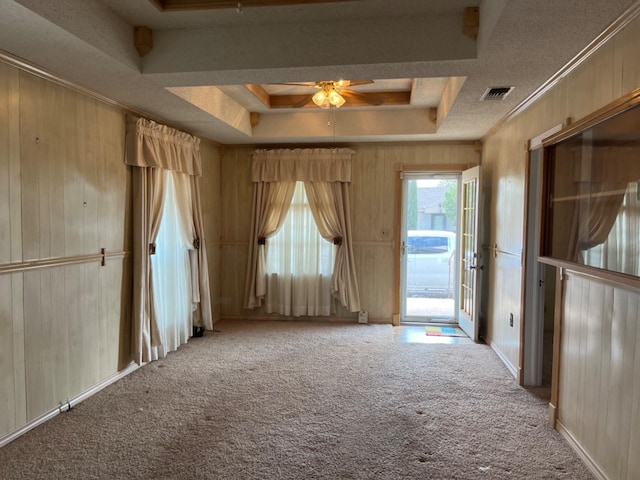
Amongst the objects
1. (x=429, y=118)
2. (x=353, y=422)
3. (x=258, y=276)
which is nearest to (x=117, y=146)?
(x=258, y=276)

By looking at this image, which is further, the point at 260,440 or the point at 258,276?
the point at 258,276

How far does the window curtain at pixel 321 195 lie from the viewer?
5.20 m

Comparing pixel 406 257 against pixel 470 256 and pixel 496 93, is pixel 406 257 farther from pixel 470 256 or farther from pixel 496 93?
pixel 496 93

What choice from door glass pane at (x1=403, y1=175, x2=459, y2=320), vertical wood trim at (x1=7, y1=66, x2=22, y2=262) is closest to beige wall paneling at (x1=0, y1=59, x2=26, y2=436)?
vertical wood trim at (x1=7, y1=66, x2=22, y2=262)

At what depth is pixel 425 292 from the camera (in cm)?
549

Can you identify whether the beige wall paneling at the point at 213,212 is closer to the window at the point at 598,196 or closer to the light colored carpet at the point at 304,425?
the light colored carpet at the point at 304,425

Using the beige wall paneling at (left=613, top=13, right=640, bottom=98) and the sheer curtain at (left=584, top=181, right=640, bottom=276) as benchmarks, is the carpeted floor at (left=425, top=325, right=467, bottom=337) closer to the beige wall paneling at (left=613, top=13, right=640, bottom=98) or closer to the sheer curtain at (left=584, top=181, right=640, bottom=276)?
the sheer curtain at (left=584, top=181, right=640, bottom=276)

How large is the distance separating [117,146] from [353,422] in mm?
2905

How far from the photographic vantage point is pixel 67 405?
113 inches

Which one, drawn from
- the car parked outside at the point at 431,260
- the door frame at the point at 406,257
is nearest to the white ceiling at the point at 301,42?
the door frame at the point at 406,257

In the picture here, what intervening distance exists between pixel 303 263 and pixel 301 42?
3.26 m

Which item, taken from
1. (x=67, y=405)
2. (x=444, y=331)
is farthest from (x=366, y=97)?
(x=67, y=405)

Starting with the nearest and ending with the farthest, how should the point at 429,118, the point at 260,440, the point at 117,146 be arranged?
the point at 260,440 < the point at 117,146 < the point at 429,118

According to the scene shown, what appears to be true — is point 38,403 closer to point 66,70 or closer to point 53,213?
point 53,213
